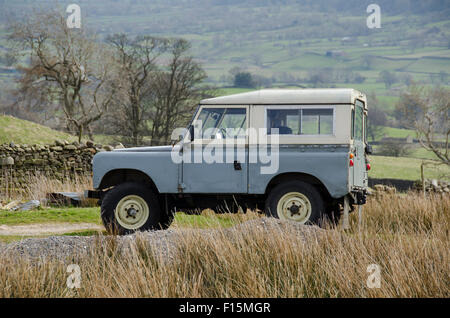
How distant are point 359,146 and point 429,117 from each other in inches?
975

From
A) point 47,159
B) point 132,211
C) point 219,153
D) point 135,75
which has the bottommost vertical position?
point 132,211

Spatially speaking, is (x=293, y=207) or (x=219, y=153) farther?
(x=219, y=153)

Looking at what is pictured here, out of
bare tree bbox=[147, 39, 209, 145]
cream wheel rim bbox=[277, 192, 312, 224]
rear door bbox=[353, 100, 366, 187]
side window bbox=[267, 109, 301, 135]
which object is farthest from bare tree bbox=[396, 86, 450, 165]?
cream wheel rim bbox=[277, 192, 312, 224]

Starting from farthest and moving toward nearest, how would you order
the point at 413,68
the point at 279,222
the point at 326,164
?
the point at 413,68, the point at 326,164, the point at 279,222

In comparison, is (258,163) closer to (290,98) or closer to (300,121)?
(300,121)

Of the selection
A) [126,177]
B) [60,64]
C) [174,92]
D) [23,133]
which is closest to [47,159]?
[23,133]

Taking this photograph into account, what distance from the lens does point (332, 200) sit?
1045 cm

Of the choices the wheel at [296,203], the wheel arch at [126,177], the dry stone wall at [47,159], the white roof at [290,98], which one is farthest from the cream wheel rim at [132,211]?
the dry stone wall at [47,159]

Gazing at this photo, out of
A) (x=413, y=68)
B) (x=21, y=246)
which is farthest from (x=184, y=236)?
(x=413, y=68)

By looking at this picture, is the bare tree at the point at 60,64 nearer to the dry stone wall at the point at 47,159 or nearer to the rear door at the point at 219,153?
the dry stone wall at the point at 47,159

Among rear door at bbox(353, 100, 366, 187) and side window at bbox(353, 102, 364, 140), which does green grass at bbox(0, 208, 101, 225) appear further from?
side window at bbox(353, 102, 364, 140)

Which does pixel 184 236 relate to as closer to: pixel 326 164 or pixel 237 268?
pixel 237 268

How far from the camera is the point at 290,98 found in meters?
10.2
